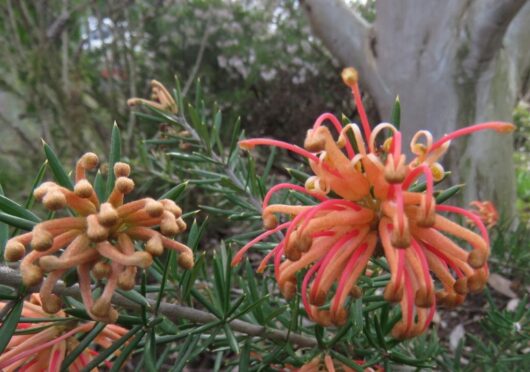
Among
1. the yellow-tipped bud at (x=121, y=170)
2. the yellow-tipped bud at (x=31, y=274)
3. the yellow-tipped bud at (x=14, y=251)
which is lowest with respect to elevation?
the yellow-tipped bud at (x=31, y=274)

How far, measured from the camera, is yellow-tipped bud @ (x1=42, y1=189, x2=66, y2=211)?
0.34 meters

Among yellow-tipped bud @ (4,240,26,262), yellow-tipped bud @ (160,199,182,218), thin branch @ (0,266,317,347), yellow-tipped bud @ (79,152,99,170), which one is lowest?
thin branch @ (0,266,317,347)

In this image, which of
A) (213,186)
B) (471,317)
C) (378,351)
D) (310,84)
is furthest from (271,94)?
(378,351)

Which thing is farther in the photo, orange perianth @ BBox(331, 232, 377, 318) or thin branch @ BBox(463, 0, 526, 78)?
thin branch @ BBox(463, 0, 526, 78)

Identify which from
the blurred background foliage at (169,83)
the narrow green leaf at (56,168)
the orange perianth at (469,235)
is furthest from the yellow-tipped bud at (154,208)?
the blurred background foliage at (169,83)

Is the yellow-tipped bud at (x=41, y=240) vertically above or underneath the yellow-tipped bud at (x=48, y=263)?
above

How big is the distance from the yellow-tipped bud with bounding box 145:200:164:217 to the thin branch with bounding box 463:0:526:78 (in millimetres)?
1432

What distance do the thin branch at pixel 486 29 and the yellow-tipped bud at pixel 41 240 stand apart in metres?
1.50

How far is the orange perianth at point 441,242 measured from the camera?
41 cm

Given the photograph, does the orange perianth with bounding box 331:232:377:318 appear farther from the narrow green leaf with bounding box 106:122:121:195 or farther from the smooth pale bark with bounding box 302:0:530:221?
the smooth pale bark with bounding box 302:0:530:221

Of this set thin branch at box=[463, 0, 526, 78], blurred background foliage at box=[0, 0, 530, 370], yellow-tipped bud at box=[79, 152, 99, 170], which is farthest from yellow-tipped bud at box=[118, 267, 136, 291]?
thin branch at box=[463, 0, 526, 78]

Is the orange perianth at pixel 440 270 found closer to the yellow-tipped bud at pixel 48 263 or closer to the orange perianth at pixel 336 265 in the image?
the orange perianth at pixel 336 265

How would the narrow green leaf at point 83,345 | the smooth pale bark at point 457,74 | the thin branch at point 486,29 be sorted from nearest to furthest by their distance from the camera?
the narrow green leaf at point 83,345, the thin branch at point 486,29, the smooth pale bark at point 457,74

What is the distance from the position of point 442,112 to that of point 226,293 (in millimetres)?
1520
